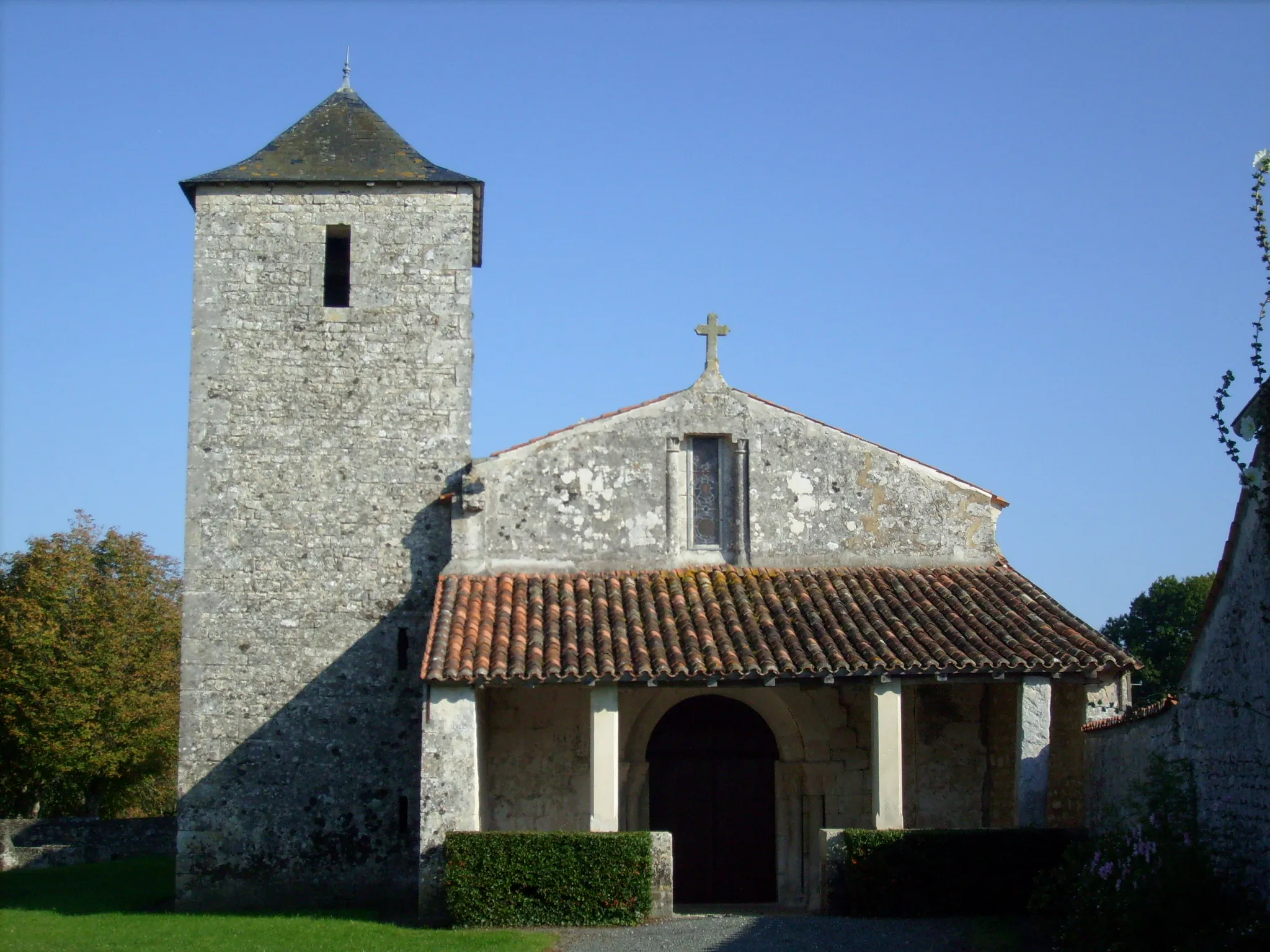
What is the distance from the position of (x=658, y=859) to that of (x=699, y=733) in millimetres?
3375

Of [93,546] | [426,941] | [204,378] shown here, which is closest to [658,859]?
[426,941]

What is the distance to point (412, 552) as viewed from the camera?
63.5 ft

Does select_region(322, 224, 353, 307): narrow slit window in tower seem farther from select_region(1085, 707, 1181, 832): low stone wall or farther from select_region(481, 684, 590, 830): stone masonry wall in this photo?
select_region(1085, 707, 1181, 832): low stone wall

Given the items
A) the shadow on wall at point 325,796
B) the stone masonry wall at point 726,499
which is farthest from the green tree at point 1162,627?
the shadow on wall at point 325,796

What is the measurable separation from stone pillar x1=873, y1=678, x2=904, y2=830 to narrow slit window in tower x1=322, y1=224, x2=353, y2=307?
A: 31.0 feet

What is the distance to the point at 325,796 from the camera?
18719 millimetres

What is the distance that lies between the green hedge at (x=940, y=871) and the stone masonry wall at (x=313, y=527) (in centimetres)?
598

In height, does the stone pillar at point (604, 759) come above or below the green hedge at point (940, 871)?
above

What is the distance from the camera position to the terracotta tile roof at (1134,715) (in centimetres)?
1361

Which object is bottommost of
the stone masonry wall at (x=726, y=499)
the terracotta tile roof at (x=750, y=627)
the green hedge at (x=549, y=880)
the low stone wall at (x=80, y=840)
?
the low stone wall at (x=80, y=840)

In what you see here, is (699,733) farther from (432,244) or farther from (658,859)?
(432,244)

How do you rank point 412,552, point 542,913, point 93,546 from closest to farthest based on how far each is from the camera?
1. point 542,913
2. point 412,552
3. point 93,546

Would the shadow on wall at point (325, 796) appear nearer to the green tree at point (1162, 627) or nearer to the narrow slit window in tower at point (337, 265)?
the narrow slit window in tower at point (337, 265)

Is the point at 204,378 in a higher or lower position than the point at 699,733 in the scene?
higher
